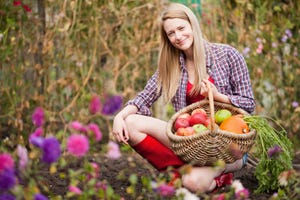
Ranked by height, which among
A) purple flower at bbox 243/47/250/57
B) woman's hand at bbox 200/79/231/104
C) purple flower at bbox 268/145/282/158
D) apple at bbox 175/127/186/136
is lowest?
purple flower at bbox 243/47/250/57

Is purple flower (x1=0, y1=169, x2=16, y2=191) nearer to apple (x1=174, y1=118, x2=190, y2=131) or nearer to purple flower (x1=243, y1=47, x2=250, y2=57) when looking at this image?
apple (x1=174, y1=118, x2=190, y2=131)

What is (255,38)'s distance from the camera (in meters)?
5.37

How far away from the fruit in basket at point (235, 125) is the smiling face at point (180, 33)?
17.4 inches

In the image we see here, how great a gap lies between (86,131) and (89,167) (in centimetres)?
11

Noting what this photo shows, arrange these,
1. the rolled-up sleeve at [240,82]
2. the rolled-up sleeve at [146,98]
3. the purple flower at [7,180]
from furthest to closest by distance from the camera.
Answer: the rolled-up sleeve at [146,98] < the rolled-up sleeve at [240,82] < the purple flower at [7,180]

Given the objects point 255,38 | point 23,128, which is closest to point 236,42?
point 255,38

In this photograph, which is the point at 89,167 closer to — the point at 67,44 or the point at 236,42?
the point at 67,44

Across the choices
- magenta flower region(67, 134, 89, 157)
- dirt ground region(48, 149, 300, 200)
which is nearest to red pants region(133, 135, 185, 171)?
dirt ground region(48, 149, 300, 200)

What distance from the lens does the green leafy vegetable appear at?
10.4ft

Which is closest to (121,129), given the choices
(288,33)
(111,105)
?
(111,105)

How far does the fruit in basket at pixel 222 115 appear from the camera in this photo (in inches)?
126

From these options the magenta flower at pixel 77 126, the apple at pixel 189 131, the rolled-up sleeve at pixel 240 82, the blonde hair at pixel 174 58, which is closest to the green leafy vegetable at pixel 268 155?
the rolled-up sleeve at pixel 240 82

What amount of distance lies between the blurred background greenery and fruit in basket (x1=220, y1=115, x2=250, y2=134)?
1.71 metres

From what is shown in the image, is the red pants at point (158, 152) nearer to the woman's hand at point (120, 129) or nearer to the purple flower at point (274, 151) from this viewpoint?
the woman's hand at point (120, 129)
